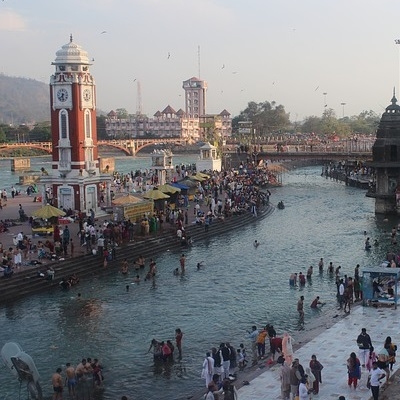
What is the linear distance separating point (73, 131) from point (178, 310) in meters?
18.4

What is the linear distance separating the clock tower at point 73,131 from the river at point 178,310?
759 centimetres

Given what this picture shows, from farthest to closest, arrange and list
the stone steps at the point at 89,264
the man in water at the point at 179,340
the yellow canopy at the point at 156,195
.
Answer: the yellow canopy at the point at 156,195, the stone steps at the point at 89,264, the man in water at the point at 179,340

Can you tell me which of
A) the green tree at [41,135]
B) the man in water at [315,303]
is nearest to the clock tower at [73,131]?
the man in water at [315,303]

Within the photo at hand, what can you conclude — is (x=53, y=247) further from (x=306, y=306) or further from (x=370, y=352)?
(x=370, y=352)

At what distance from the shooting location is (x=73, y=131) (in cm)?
4031

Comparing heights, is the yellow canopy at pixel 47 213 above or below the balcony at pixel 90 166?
below

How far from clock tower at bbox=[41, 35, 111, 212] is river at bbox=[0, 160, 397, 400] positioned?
7.59 m

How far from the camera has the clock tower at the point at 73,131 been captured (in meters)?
40.0

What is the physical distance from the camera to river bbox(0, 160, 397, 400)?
1884 centimetres

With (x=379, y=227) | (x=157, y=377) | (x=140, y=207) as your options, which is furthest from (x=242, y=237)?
(x=157, y=377)

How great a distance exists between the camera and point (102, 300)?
85.6 feet

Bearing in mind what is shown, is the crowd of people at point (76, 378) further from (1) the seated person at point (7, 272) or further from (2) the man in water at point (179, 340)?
(1) the seated person at point (7, 272)

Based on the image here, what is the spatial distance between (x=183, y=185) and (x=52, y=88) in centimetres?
1299

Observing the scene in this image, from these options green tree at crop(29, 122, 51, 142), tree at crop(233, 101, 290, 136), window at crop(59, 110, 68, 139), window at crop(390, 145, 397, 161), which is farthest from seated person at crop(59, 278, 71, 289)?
tree at crop(233, 101, 290, 136)
